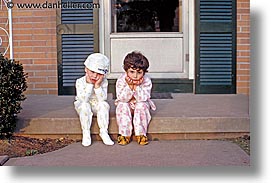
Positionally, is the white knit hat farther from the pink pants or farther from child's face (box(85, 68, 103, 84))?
the pink pants

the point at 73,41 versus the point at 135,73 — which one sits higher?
the point at 73,41

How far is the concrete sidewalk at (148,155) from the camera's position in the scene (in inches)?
140

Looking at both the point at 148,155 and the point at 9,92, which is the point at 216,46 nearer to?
the point at 148,155

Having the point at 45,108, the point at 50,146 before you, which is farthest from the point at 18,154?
the point at 45,108

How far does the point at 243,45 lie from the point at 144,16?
1.39m

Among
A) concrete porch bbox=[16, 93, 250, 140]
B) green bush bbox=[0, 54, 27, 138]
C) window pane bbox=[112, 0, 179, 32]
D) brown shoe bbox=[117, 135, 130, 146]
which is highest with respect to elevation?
window pane bbox=[112, 0, 179, 32]

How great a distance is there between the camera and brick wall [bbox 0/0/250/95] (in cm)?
572

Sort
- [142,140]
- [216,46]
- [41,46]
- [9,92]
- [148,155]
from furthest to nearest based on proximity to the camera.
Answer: [41,46] < [216,46] < [142,140] < [9,92] < [148,155]

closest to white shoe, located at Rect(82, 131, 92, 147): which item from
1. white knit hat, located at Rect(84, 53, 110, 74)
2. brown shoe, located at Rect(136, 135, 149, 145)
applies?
brown shoe, located at Rect(136, 135, 149, 145)

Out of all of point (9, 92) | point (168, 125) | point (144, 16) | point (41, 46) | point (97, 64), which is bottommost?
point (168, 125)

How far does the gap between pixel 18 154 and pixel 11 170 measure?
18.5 inches

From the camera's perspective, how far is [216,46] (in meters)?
5.67

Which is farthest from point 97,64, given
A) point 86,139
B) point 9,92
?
point 9,92

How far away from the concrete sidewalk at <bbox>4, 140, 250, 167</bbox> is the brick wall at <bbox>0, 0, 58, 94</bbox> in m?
1.96
